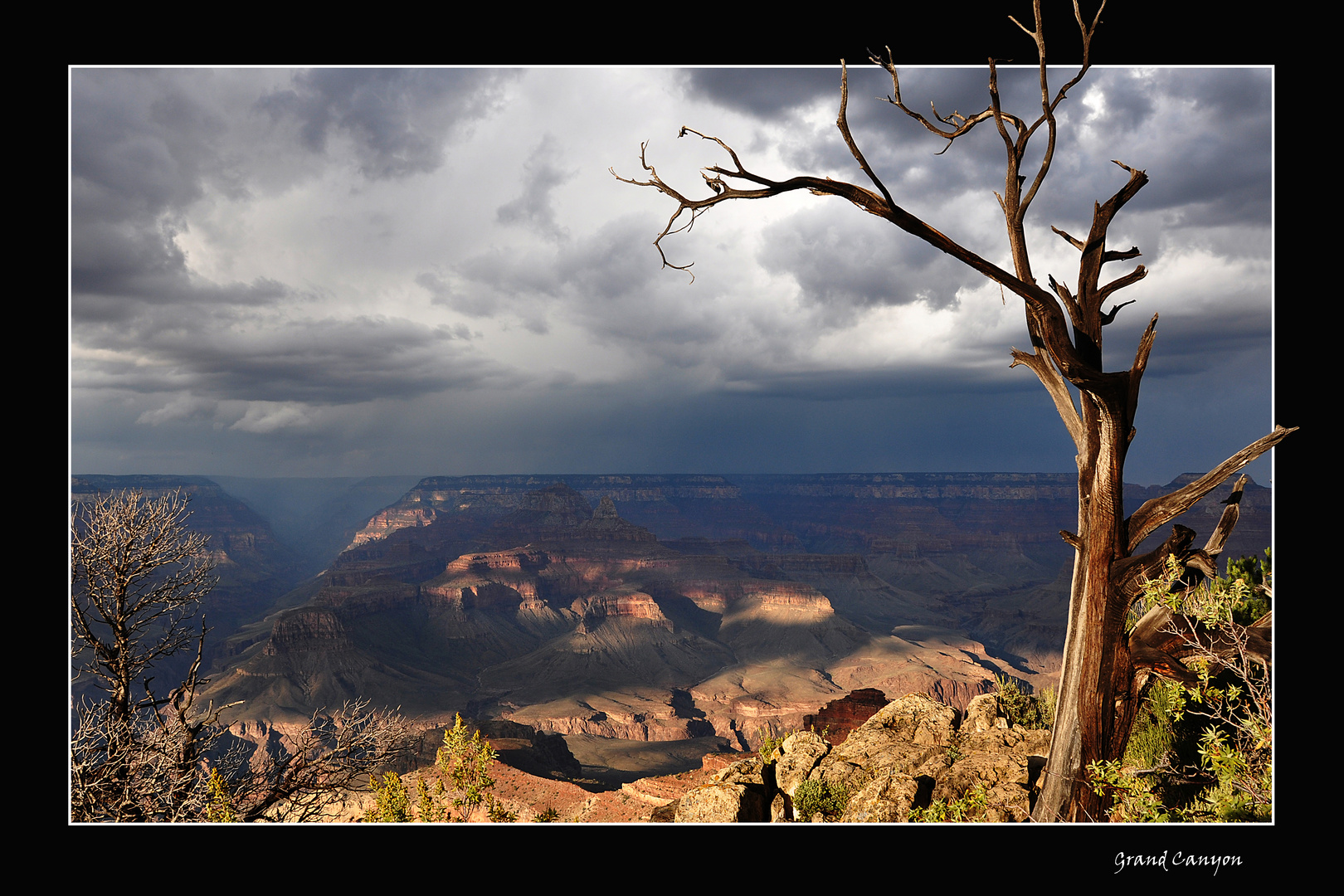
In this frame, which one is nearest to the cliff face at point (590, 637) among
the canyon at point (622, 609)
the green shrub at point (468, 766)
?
the canyon at point (622, 609)

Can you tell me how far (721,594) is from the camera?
147 metres

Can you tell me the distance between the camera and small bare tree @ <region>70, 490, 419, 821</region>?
7.75m

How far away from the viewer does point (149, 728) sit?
920 centimetres

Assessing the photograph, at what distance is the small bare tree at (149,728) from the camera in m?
7.75

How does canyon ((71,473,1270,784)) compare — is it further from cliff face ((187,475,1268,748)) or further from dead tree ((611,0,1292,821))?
dead tree ((611,0,1292,821))

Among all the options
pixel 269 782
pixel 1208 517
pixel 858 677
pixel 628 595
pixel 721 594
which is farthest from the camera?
pixel 721 594

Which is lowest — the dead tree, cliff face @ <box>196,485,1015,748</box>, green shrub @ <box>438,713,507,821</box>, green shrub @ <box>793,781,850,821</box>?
cliff face @ <box>196,485,1015,748</box>

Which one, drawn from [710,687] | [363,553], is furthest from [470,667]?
[363,553]

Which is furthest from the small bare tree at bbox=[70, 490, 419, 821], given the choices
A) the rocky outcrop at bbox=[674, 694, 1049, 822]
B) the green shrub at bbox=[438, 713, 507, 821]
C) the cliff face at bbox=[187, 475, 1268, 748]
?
the cliff face at bbox=[187, 475, 1268, 748]

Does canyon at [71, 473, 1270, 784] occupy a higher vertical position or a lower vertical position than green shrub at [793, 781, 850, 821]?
lower

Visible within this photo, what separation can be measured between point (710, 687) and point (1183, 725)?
10110 cm

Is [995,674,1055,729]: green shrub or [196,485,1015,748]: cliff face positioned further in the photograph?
[196,485,1015,748]: cliff face

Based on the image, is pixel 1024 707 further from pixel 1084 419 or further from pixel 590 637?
pixel 590 637

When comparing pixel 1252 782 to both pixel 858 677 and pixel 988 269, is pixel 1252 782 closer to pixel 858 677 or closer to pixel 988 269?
pixel 988 269
